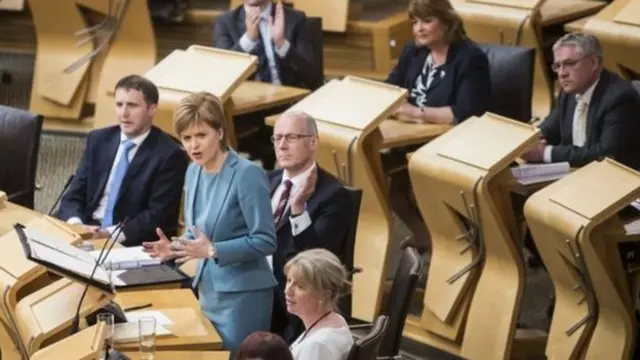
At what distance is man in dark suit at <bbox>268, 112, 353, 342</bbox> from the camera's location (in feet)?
16.7

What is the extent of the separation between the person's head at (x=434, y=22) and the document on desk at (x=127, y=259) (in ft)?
6.47

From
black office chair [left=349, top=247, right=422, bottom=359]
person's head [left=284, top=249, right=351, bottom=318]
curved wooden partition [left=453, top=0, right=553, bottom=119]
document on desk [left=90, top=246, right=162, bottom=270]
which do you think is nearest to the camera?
person's head [left=284, top=249, right=351, bottom=318]

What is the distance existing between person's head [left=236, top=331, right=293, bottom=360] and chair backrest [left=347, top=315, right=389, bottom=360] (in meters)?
0.30


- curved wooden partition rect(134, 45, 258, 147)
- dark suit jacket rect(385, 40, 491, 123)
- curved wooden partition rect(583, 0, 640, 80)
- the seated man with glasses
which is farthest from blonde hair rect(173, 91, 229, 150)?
curved wooden partition rect(583, 0, 640, 80)

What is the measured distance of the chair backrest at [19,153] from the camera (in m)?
6.38

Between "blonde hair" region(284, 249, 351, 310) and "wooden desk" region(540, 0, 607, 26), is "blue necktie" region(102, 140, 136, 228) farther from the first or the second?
"wooden desk" region(540, 0, 607, 26)

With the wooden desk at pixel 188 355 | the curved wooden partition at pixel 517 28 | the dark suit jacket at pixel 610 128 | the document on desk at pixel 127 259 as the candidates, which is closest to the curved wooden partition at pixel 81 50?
the curved wooden partition at pixel 517 28

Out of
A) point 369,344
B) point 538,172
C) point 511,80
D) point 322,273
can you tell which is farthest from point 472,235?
point 369,344

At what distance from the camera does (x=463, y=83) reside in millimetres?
6543

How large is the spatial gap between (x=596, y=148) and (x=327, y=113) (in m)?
1.12

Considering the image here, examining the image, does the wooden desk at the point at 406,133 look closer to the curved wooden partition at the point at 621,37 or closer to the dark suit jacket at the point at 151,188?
the dark suit jacket at the point at 151,188

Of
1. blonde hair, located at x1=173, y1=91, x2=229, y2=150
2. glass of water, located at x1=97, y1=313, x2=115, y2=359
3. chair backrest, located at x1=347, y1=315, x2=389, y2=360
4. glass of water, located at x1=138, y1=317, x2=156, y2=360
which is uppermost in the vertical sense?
blonde hair, located at x1=173, y1=91, x2=229, y2=150

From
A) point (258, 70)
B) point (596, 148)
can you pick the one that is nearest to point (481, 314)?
point (596, 148)

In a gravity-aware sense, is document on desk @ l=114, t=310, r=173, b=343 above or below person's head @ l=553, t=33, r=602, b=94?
below
